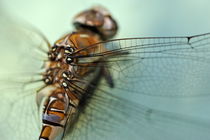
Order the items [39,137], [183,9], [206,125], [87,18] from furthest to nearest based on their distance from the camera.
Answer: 1. [183,9]
2. [87,18]
3. [206,125]
4. [39,137]

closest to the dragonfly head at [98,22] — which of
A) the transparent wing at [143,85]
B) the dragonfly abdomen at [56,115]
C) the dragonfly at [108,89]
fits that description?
the dragonfly at [108,89]

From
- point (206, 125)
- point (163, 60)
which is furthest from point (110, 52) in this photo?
point (206, 125)

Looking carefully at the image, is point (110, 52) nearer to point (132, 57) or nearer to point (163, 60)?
point (132, 57)

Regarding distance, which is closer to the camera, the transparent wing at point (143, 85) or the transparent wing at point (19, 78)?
the transparent wing at point (143, 85)

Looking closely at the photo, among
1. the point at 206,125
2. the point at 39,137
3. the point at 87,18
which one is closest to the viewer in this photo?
the point at 39,137

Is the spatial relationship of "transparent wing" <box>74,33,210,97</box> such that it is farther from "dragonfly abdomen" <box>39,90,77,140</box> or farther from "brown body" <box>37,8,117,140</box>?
"dragonfly abdomen" <box>39,90,77,140</box>

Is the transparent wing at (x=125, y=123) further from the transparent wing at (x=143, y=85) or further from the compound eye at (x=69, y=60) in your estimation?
the compound eye at (x=69, y=60)
